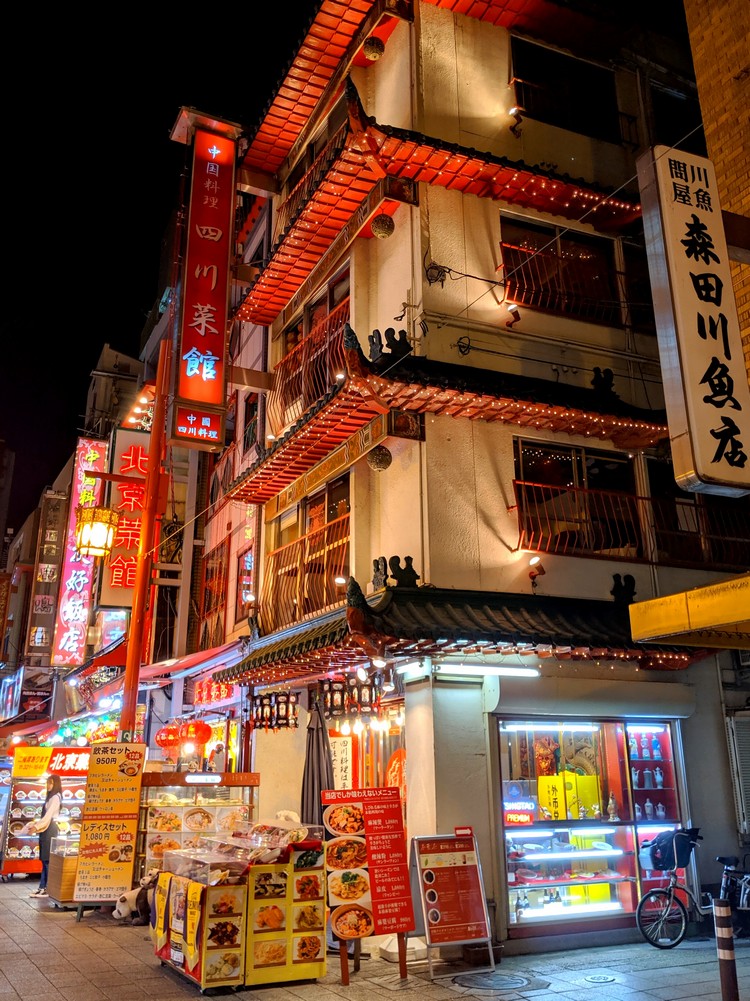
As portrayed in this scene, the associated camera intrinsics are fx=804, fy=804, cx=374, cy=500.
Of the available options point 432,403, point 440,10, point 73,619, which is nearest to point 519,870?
point 432,403

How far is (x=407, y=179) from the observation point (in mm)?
12844

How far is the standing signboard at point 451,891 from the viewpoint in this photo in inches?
381

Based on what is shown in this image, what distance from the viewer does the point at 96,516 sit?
19.1 m

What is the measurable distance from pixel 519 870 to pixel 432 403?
6741mm

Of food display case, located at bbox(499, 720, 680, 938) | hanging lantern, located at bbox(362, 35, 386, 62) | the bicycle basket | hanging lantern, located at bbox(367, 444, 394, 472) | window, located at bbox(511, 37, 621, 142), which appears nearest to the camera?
food display case, located at bbox(499, 720, 680, 938)

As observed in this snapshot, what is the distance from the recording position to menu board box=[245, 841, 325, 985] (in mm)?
9250

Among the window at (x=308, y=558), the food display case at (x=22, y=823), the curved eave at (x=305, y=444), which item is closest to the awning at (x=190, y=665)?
the window at (x=308, y=558)

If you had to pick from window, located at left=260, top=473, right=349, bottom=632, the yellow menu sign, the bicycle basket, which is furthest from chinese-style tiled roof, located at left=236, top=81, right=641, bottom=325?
the yellow menu sign

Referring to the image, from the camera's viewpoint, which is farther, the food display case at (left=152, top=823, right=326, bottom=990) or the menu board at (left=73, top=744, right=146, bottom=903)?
the menu board at (left=73, top=744, right=146, bottom=903)

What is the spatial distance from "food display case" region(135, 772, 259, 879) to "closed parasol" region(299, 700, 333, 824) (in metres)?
1.30

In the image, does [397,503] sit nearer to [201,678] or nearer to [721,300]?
[721,300]

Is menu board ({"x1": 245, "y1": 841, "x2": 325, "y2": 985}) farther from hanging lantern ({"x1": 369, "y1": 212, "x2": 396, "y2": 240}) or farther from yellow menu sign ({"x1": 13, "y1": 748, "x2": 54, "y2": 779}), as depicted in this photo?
yellow menu sign ({"x1": 13, "y1": 748, "x2": 54, "y2": 779})

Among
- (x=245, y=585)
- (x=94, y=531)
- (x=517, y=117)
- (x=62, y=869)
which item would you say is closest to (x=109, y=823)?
(x=62, y=869)

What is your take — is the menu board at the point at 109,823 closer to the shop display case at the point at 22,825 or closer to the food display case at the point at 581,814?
the shop display case at the point at 22,825
